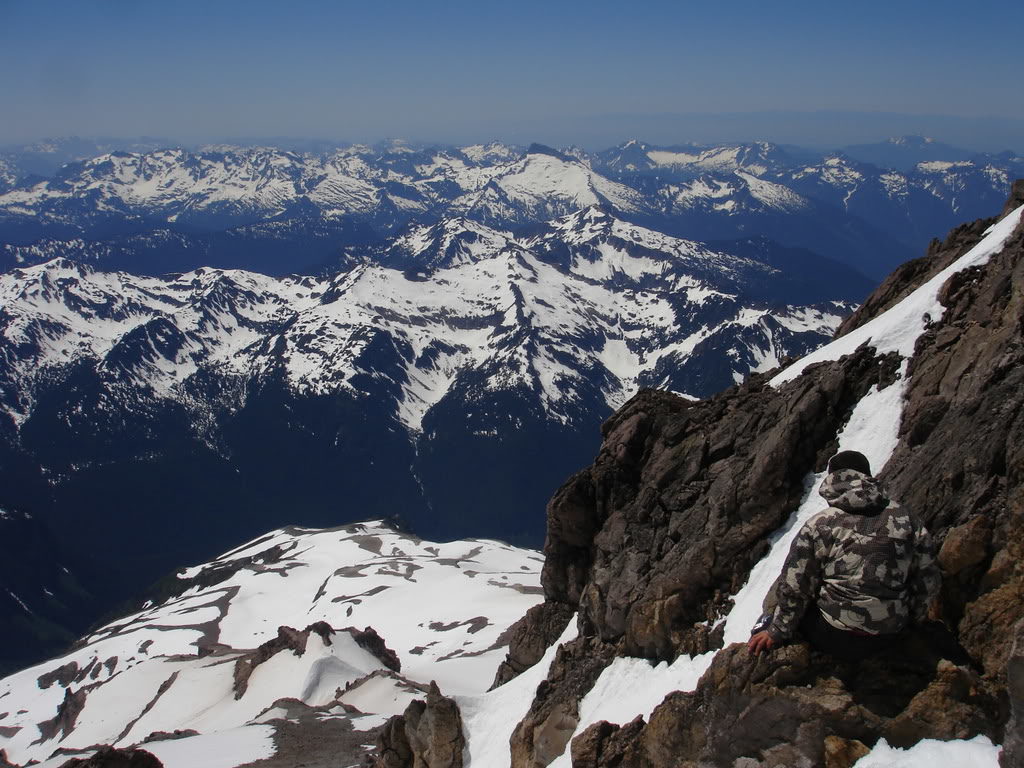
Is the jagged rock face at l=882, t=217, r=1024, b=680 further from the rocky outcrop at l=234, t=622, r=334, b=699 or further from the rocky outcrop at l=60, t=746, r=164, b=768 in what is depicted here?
the rocky outcrop at l=234, t=622, r=334, b=699

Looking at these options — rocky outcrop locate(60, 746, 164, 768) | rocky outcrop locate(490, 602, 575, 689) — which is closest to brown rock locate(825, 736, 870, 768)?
rocky outcrop locate(490, 602, 575, 689)

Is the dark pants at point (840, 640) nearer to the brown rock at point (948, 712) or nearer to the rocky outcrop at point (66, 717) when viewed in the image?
the brown rock at point (948, 712)

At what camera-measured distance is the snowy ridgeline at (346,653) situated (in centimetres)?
2384

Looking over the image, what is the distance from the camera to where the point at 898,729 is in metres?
13.2

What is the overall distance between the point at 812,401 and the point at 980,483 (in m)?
9.05

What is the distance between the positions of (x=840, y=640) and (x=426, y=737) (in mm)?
23310

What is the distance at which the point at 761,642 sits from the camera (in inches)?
597

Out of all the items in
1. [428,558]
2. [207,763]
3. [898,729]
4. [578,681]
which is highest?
[898,729]

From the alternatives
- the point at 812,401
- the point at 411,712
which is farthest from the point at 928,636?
the point at 411,712

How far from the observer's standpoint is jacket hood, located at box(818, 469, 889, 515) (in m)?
12.4

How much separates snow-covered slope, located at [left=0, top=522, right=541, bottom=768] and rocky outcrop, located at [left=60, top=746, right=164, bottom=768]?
7223mm

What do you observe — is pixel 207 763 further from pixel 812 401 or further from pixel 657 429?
pixel 812 401

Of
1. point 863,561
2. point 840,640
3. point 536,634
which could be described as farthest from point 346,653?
point 863,561

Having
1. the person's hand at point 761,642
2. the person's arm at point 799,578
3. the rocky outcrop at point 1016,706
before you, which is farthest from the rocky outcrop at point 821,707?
the rocky outcrop at point 1016,706
